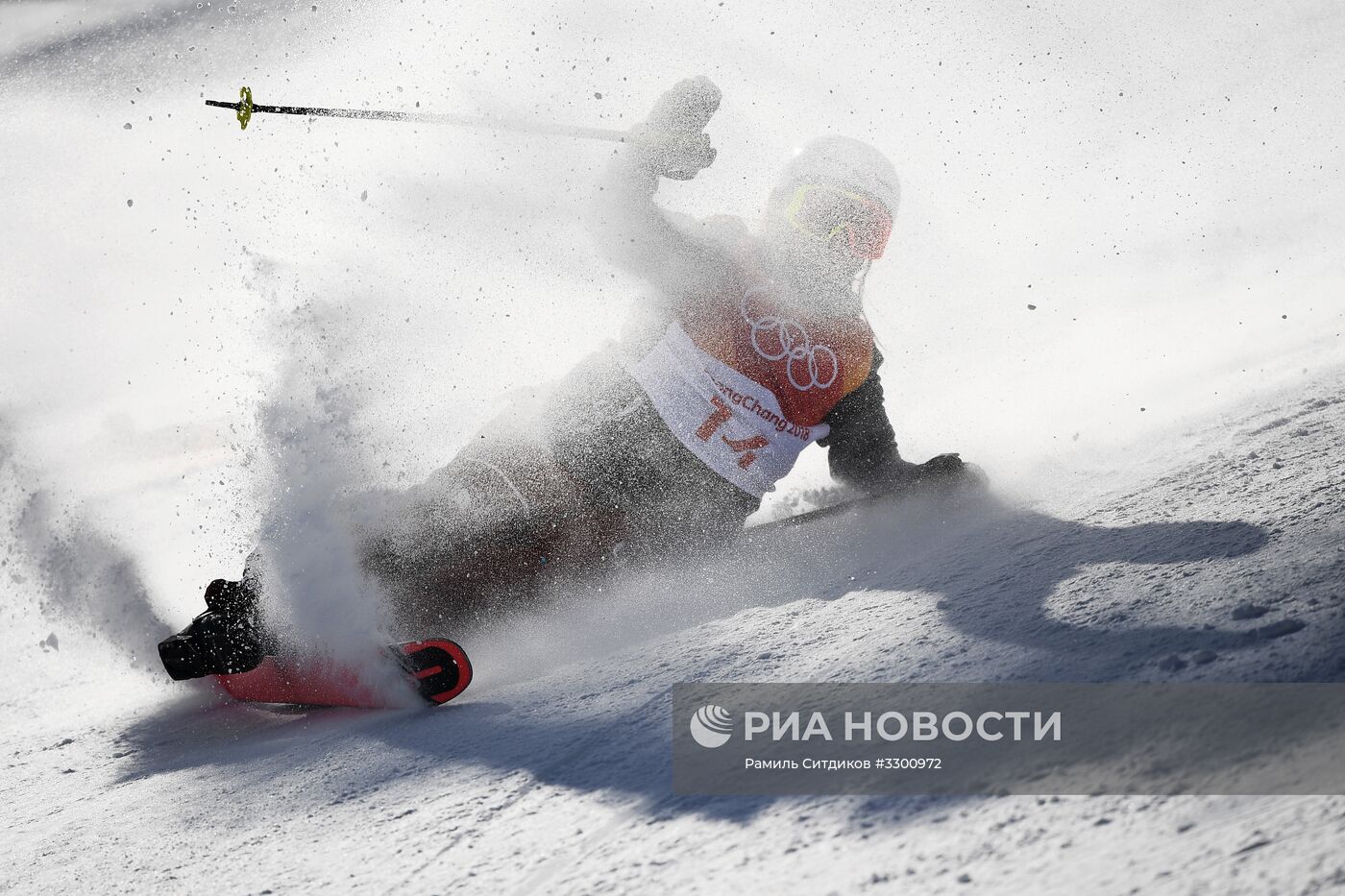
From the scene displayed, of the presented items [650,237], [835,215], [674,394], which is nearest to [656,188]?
[650,237]

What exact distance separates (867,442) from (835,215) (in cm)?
73

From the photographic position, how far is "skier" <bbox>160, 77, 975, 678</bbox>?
9.37 feet

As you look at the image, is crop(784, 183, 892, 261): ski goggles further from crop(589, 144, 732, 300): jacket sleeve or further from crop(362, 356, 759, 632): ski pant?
crop(362, 356, 759, 632): ski pant

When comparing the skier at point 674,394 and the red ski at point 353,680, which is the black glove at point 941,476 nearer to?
the skier at point 674,394

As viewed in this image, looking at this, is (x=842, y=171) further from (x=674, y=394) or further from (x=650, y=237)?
A: (x=674, y=394)

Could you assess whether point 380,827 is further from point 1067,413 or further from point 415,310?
point 1067,413

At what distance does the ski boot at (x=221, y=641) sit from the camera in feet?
8.16

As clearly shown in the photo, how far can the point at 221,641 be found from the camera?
8.25ft

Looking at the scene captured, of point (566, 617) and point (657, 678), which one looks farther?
point (566, 617)

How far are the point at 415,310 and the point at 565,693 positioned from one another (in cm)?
190

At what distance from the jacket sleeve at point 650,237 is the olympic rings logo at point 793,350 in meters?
0.17

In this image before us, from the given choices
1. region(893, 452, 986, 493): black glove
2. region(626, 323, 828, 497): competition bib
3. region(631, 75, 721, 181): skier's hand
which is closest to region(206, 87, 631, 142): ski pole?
region(631, 75, 721, 181): skier's hand

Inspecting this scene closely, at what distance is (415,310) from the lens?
360cm

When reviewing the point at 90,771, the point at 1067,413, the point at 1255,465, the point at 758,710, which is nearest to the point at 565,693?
Result: the point at 758,710
